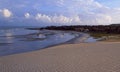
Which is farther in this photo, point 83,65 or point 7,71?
point 83,65

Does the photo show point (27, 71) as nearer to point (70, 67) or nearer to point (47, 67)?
point (47, 67)

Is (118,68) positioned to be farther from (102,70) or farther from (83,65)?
(83,65)

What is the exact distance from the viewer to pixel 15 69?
10.4 m

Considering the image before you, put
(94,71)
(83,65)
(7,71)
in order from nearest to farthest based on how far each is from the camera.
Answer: (94,71)
(7,71)
(83,65)

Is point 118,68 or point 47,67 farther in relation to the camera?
point 47,67

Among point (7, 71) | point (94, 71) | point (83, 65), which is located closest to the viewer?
point (94, 71)

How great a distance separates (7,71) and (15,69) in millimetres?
463

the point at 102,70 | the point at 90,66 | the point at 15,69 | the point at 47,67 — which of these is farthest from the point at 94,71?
the point at 15,69

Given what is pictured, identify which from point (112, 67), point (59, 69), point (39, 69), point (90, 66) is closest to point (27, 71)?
point (39, 69)

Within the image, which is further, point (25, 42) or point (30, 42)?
point (25, 42)

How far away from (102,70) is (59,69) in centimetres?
194

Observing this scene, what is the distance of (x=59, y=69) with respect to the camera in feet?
32.7

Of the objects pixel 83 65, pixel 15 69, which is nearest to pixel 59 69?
pixel 83 65

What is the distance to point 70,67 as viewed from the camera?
10.3 meters
